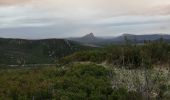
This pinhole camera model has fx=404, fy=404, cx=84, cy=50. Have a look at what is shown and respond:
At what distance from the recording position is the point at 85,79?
961 inches

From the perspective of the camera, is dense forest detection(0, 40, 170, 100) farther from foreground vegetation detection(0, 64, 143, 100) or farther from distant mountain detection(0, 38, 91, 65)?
distant mountain detection(0, 38, 91, 65)

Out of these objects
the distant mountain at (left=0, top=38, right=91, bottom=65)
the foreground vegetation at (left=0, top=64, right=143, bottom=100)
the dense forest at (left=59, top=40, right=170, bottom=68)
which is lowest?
the distant mountain at (left=0, top=38, right=91, bottom=65)

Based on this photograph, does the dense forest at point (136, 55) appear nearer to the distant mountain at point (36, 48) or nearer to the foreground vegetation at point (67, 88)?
the foreground vegetation at point (67, 88)

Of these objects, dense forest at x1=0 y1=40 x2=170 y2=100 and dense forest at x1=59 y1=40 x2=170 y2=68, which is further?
dense forest at x1=59 y1=40 x2=170 y2=68

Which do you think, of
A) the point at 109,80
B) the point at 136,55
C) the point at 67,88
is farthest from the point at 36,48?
the point at 67,88

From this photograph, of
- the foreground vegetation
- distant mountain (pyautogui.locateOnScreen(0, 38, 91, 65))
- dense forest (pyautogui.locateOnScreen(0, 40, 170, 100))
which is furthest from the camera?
distant mountain (pyautogui.locateOnScreen(0, 38, 91, 65))

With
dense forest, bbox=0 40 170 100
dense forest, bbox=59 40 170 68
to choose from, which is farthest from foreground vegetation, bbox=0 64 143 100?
dense forest, bbox=59 40 170 68

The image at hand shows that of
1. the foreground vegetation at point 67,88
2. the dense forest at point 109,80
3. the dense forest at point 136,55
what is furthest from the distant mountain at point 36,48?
the foreground vegetation at point 67,88

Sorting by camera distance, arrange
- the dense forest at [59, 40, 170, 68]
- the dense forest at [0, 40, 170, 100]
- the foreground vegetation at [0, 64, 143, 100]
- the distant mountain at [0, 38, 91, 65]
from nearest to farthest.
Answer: the dense forest at [0, 40, 170, 100] < the foreground vegetation at [0, 64, 143, 100] < the dense forest at [59, 40, 170, 68] < the distant mountain at [0, 38, 91, 65]

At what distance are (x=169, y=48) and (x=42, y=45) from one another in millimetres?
139062

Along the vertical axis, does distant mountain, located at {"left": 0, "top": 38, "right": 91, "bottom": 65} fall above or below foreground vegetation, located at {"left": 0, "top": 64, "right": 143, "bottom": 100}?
below

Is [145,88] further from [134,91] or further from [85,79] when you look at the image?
[85,79]

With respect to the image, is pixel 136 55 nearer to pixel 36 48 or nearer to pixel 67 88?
pixel 67 88

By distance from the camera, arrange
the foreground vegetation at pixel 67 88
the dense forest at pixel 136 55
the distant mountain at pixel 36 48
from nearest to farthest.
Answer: the foreground vegetation at pixel 67 88 → the dense forest at pixel 136 55 → the distant mountain at pixel 36 48
